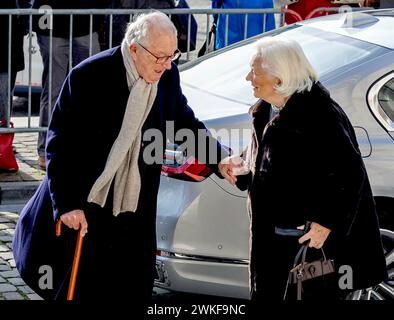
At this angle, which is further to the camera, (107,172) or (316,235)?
(107,172)

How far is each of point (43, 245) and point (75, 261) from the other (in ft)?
0.60

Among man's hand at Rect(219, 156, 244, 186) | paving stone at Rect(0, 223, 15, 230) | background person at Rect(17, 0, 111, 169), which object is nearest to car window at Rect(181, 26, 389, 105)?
man's hand at Rect(219, 156, 244, 186)

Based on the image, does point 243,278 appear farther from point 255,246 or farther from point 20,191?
point 20,191

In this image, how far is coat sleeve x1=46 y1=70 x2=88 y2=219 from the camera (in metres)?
5.44

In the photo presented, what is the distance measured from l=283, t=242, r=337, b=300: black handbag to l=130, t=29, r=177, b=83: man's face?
1.05 meters

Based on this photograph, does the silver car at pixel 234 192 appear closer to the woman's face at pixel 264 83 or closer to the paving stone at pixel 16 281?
the woman's face at pixel 264 83

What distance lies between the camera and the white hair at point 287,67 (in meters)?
5.26

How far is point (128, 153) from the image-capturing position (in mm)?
5570

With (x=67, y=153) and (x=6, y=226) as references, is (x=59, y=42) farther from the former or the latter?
(x=67, y=153)

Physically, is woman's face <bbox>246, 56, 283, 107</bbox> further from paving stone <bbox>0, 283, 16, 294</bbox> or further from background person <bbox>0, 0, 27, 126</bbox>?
background person <bbox>0, 0, 27, 126</bbox>

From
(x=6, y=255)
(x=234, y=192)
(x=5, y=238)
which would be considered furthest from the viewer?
(x=5, y=238)

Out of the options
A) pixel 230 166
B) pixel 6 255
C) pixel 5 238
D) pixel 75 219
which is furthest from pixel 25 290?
pixel 230 166

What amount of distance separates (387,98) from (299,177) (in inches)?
57.7

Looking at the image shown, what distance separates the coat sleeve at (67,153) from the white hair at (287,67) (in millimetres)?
905
